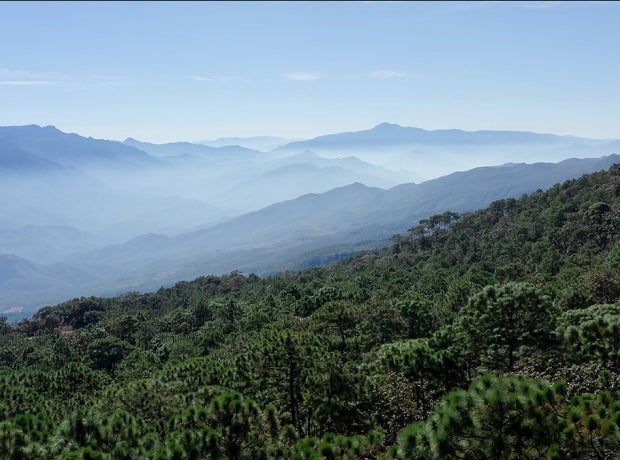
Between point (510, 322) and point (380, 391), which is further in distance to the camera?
point (380, 391)

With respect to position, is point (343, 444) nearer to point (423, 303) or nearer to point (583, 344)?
point (583, 344)

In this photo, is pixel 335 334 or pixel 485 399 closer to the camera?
pixel 485 399

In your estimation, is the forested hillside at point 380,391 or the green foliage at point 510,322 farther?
the green foliage at point 510,322

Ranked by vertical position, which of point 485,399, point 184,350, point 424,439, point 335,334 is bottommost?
point 184,350

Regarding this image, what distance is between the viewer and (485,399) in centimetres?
1425

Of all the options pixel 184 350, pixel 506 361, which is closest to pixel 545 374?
pixel 506 361

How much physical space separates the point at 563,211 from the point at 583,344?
276 feet

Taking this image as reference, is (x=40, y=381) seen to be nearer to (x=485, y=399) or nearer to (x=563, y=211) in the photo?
(x=485, y=399)

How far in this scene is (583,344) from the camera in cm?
2130

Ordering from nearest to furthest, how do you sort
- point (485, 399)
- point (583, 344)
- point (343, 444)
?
1. point (485, 399)
2. point (343, 444)
3. point (583, 344)

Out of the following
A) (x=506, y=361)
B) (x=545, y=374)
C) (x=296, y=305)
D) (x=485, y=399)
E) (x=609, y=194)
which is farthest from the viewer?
(x=609, y=194)

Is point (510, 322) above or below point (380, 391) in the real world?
above

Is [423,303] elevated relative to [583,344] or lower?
lower

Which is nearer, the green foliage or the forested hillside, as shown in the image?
the forested hillside
